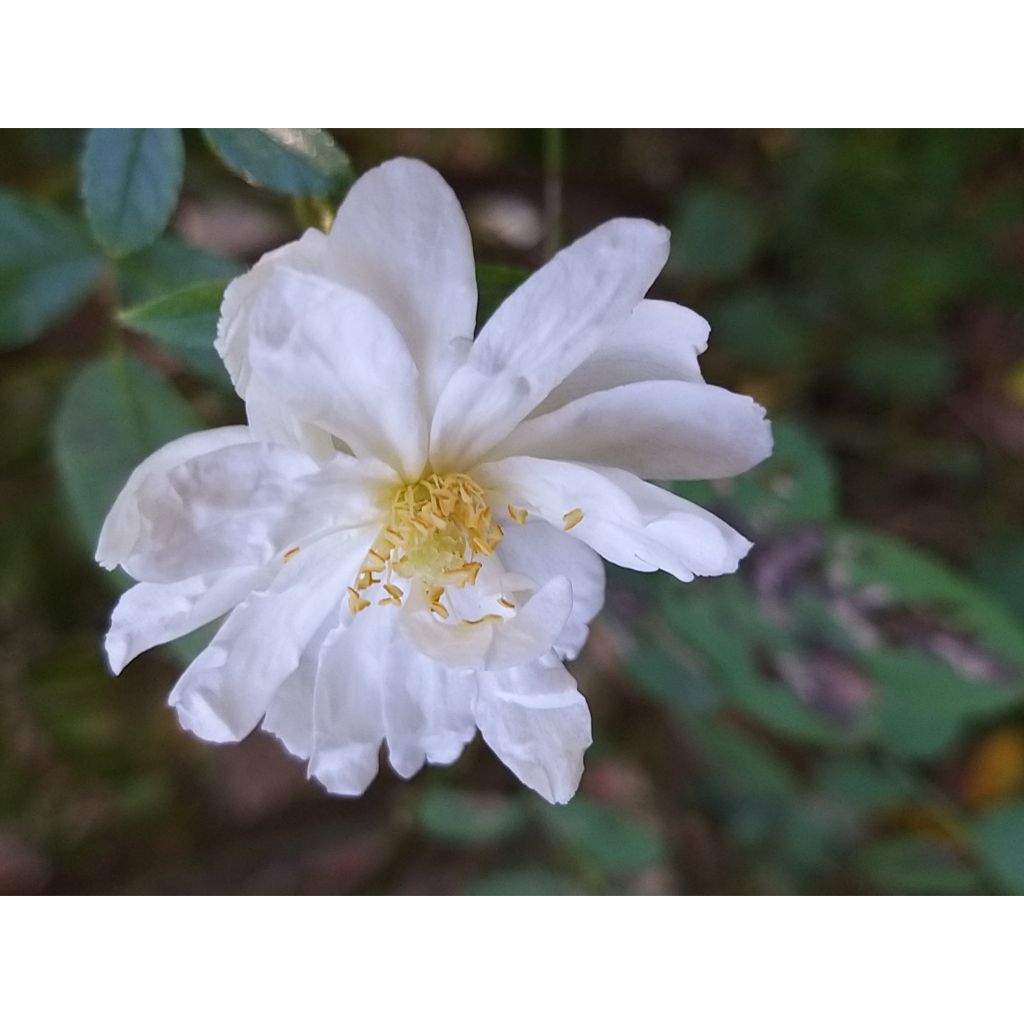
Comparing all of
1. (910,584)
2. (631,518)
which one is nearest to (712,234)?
(910,584)

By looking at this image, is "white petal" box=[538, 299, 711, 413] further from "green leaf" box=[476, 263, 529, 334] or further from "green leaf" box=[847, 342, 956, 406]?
"green leaf" box=[847, 342, 956, 406]

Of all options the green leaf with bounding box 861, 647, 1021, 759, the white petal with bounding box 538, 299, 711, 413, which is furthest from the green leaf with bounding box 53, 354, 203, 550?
the green leaf with bounding box 861, 647, 1021, 759

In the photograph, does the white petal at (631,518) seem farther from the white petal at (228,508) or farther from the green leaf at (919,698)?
the green leaf at (919,698)

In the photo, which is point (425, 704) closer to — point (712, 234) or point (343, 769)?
point (343, 769)

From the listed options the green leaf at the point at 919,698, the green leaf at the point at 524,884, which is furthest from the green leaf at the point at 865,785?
the green leaf at the point at 524,884

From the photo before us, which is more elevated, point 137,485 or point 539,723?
point 137,485

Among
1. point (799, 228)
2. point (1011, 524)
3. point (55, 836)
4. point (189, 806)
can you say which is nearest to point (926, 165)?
point (799, 228)
